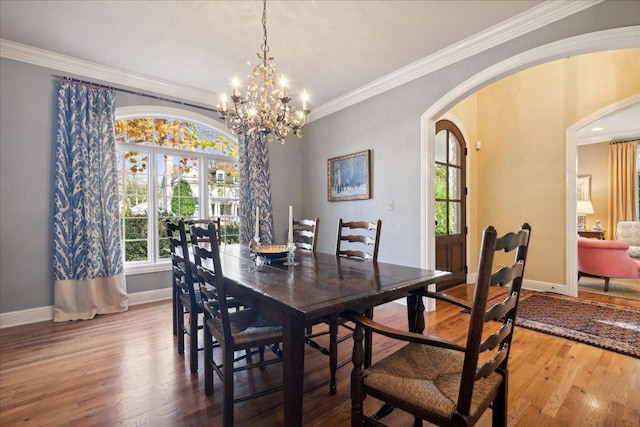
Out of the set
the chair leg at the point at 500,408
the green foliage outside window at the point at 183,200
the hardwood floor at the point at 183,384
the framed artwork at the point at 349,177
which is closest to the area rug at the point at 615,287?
the hardwood floor at the point at 183,384

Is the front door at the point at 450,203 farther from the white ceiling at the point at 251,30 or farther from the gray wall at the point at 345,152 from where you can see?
the white ceiling at the point at 251,30

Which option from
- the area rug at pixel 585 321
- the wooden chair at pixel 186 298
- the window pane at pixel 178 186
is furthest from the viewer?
the window pane at pixel 178 186

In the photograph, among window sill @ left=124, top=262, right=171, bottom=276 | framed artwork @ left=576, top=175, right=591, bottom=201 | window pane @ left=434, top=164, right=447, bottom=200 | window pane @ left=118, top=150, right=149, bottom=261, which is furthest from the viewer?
framed artwork @ left=576, top=175, right=591, bottom=201

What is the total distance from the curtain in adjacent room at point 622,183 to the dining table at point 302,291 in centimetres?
740

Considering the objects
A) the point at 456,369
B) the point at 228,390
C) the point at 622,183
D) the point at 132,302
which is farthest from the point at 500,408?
the point at 622,183

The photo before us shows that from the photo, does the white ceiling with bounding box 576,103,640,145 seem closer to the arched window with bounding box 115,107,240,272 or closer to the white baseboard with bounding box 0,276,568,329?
the white baseboard with bounding box 0,276,568,329

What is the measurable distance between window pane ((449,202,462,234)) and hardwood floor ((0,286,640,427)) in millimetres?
1888

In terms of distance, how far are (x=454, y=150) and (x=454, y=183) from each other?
1.65 ft

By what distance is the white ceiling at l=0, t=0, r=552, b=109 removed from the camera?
2367 millimetres

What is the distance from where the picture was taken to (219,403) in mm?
1739

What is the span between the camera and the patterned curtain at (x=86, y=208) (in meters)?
3.08

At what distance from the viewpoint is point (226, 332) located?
1.53m

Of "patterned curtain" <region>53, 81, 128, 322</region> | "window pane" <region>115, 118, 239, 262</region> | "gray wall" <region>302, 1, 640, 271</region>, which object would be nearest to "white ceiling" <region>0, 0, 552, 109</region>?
"gray wall" <region>302, 1, 640, 271</region>

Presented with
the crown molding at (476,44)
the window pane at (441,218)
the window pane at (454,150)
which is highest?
the crown molding at (476,44)
